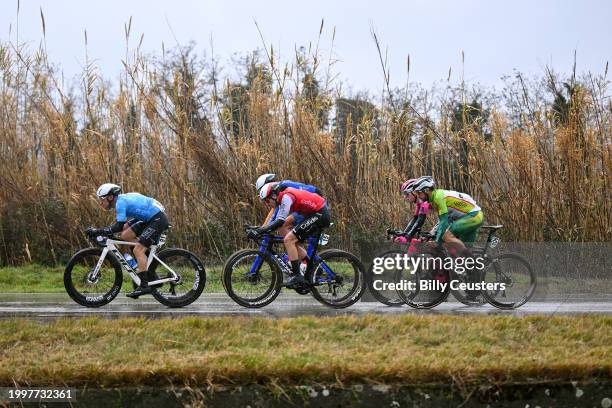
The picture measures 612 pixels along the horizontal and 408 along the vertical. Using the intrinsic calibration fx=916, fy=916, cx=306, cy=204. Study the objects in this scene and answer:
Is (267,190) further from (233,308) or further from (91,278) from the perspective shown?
(91,278)

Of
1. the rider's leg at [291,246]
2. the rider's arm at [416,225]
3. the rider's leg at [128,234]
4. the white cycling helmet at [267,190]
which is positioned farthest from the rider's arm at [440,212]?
the rider's leg at [128,234]

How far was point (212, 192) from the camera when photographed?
1534 centimetres

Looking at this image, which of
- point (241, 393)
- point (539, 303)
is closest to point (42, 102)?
point (539, 303)

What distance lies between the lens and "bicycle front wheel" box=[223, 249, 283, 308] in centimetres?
1084

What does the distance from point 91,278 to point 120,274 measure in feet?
1.16

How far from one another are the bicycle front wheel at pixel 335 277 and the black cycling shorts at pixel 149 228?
192 cm

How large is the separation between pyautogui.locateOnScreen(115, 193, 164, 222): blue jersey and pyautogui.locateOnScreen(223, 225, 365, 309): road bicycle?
49.1 inches

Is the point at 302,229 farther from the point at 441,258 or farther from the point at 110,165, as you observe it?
the point at 110,165

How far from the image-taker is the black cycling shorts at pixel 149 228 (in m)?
11.2

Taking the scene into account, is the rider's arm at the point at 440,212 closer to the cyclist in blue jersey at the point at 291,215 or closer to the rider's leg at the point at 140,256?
the cyclist in blue jersey at the point at 291,215

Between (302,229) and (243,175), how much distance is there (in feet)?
13.9

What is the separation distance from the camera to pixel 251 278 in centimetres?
1095

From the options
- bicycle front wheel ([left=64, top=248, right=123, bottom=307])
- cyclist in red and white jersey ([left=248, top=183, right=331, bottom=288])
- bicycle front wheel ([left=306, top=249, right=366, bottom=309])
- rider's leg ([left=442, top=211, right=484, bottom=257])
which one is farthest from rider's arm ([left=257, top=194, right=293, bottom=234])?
rider's leg ([left=442, top=211, right=484, bottom=257])

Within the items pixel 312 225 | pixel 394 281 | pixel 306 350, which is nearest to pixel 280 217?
pixel 312 225
